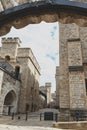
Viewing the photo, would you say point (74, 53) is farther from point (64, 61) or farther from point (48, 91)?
point (48, 91)

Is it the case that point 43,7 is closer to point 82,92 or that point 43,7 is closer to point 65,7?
point 65,7

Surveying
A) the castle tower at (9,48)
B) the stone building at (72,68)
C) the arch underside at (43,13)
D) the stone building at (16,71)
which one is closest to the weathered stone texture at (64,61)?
the stone building at (72,68)

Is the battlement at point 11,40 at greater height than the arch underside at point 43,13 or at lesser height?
greater

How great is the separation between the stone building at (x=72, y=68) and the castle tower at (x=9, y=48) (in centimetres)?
1040

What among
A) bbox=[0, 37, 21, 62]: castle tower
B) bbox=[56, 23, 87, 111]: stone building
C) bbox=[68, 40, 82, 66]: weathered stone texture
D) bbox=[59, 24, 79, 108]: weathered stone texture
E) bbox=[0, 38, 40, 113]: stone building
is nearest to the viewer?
bbox=[56, 23, 87, 111]: stone building

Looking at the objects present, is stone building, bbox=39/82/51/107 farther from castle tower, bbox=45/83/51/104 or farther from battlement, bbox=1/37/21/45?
battlement, bbox=1/37/21/45

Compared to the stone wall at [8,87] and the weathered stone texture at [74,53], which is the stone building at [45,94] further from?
the weathered stone texture at [74,53]

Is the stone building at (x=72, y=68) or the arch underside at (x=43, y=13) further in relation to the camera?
the stone building at (x=72, y=68)

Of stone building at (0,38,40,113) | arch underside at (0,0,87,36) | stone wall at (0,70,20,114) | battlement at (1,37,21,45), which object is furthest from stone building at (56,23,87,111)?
battlement at (1,37,21,45)

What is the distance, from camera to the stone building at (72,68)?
1083cm

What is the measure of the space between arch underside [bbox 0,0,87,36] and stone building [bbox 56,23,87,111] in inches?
347

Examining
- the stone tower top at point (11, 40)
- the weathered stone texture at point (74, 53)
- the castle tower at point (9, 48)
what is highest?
the stone tower top at point (11, 40)

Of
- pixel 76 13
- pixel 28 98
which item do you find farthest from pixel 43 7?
pixel 28 98

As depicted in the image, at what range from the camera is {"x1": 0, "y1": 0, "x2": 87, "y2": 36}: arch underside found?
7.80 feet
